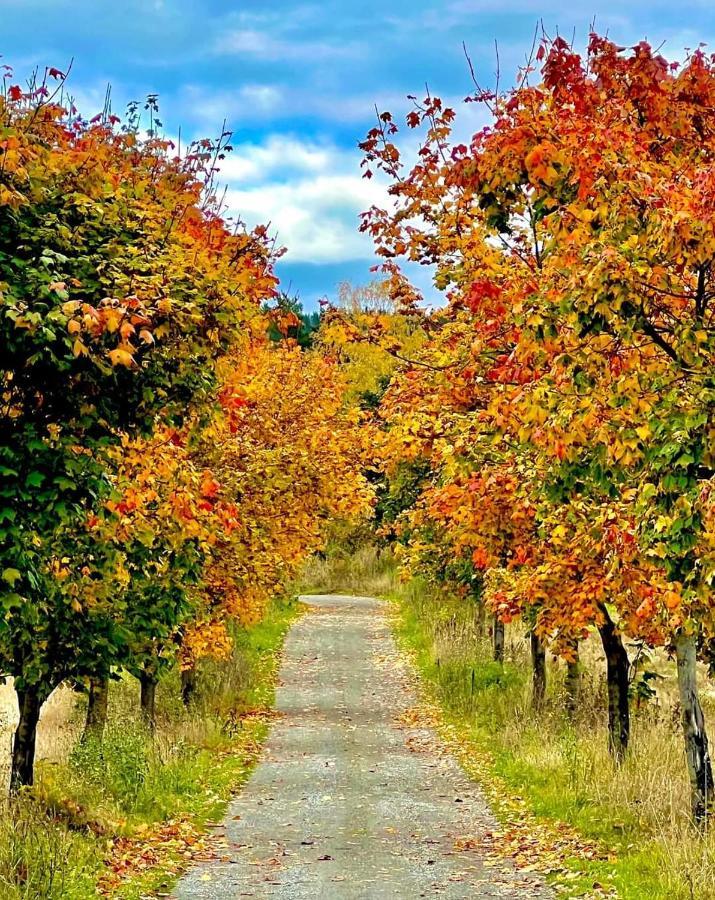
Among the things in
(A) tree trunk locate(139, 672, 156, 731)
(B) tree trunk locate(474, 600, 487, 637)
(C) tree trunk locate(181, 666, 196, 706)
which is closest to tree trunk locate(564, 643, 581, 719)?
(A) tree trunk locate(139, 672, 156, 731)

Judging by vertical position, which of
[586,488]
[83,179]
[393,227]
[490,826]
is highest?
[393,227]

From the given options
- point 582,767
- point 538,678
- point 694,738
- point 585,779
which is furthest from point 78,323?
point 538,678

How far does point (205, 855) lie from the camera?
1041 cm

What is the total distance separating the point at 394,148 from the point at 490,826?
747 cm

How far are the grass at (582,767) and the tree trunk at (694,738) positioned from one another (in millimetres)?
242

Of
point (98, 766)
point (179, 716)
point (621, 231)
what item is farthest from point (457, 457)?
point (179, 716)

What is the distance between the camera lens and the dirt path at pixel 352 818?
9.29 meters

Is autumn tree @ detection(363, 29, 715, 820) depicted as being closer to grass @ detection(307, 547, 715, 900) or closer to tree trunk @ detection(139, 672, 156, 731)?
grass @ detection(307, 547, 715, 900)

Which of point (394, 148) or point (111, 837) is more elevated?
point (394, 148)

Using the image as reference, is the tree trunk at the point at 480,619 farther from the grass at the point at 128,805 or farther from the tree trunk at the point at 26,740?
the tree trunk at the point at 26,740

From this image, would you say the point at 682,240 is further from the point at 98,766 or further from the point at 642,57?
the point at 98,766

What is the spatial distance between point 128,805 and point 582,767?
17.6 feet

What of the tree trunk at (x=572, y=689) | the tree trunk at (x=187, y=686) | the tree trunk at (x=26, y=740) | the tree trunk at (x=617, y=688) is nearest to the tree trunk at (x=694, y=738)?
the tree trunk at (x=617, y=688)

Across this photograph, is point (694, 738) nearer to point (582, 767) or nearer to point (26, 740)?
point (582, 767)
